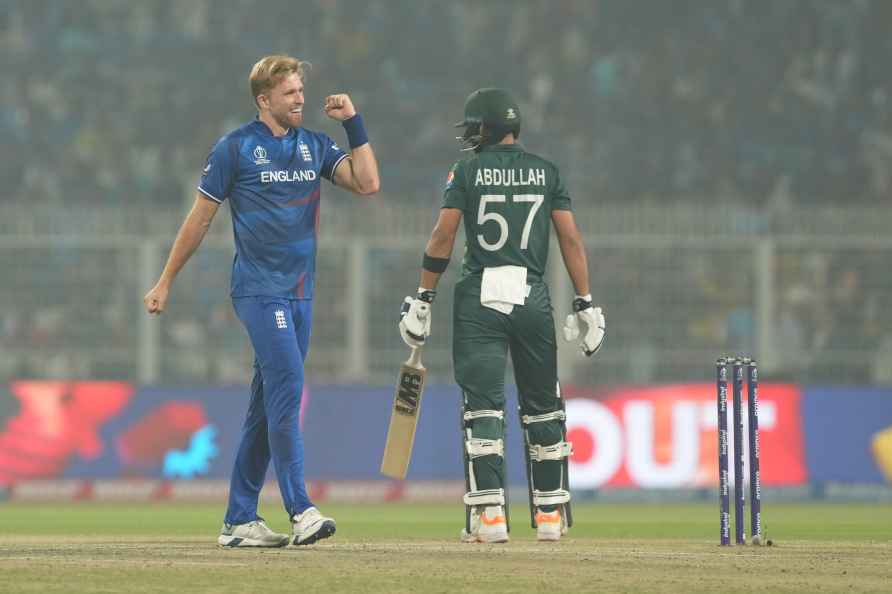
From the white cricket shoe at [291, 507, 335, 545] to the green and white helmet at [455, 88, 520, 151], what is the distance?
78.8 inches

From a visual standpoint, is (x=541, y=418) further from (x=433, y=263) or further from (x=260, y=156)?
(x=260, y=156)

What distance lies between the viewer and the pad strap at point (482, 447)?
333 inches

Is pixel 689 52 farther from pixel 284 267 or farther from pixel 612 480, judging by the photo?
pixel 284 267

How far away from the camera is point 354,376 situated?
1816 centimetres

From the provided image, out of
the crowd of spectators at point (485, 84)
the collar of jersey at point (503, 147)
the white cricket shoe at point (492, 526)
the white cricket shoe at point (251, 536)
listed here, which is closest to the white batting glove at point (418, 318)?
the collar of jersey at point (503, 147)

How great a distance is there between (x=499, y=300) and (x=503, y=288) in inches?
2.4

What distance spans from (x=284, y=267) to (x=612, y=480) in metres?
9.18

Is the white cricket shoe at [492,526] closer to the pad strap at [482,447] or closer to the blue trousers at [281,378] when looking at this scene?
the pad strap at [482,447]

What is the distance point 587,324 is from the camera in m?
8.86

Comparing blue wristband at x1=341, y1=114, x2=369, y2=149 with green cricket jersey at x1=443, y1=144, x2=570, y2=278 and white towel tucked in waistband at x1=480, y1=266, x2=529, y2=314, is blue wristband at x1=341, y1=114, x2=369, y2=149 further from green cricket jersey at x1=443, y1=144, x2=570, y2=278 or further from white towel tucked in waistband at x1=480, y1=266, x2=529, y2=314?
white towel tucked in waistband at x1=480, y1=266, x2=529, y2=314

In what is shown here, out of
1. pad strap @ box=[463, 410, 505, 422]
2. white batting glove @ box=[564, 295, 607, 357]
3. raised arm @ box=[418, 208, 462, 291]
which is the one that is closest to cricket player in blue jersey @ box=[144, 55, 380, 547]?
raised arm @ box=[418, 208, 462, 291]

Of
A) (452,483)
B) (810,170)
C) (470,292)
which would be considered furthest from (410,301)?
(810,170)

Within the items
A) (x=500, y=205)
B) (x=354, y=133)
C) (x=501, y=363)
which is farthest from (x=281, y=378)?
(x=500, y=205)

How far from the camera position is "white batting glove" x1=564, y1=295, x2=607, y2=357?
880 cm
